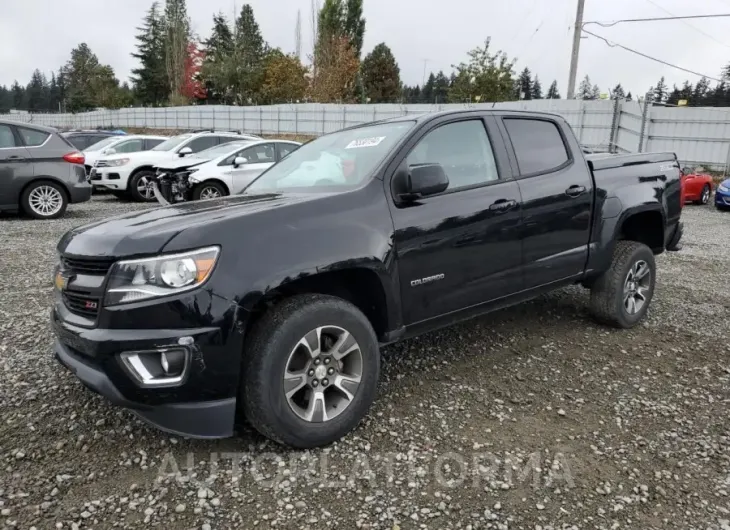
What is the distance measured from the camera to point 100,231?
8.74ft

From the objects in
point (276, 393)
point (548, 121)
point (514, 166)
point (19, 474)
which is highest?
point (548, 121)

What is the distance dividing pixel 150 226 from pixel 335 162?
1355mm

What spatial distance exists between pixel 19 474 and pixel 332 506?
1.48 meters

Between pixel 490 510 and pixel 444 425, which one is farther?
pixel 444 425

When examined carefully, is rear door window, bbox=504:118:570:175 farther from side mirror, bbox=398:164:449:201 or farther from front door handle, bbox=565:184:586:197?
side mirror, bbox=398:164:449:201

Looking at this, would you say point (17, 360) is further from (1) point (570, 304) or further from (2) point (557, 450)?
(1) point (570, 304)

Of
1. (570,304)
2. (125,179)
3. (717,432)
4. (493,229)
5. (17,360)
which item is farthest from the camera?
(125,179)

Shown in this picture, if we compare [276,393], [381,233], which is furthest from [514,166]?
[276,393]

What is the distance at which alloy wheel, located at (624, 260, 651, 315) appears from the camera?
15.0 ft

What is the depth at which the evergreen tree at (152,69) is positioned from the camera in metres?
62.1

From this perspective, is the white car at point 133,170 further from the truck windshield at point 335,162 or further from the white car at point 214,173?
the truck windshield at point 335,162

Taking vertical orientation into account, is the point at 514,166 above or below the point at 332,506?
above

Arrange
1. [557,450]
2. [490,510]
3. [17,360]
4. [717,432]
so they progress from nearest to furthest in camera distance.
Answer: [490,510] → [557,450] → [717,432] → [17,360]

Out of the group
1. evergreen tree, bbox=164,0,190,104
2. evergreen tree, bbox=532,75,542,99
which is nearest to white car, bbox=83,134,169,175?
evergreen tree, bbox=164,0,190,104
